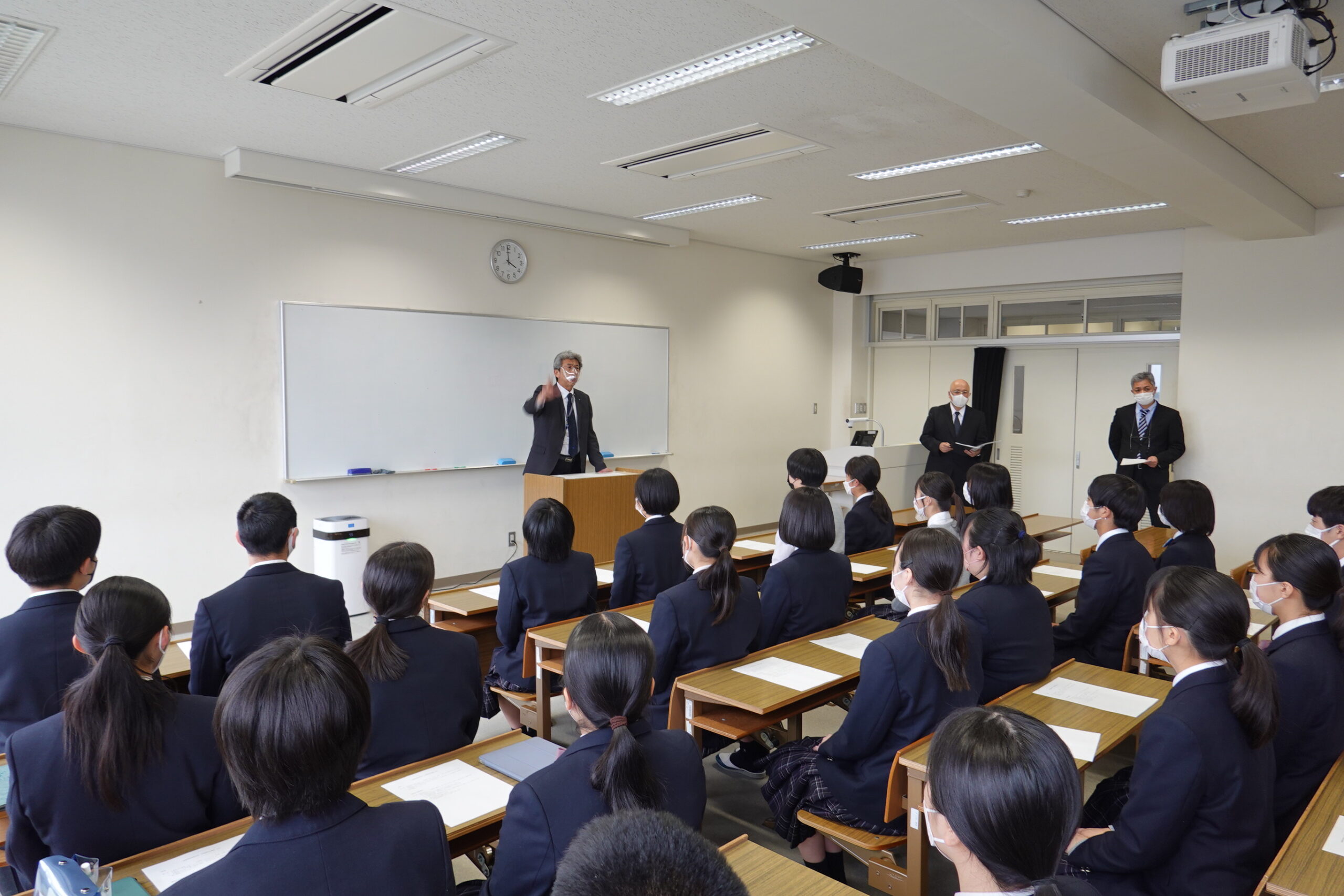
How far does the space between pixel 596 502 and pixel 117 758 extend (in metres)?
4.00

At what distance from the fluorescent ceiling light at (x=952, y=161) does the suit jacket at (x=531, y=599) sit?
353cm

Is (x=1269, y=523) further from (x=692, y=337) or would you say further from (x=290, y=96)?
(x=290, y=96)

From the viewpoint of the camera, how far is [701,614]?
2.90 m

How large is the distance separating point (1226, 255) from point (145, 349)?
8276 millimetres

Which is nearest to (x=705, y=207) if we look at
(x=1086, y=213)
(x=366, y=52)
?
(x=1086, y=213)

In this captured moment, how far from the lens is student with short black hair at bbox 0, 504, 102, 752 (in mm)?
2156

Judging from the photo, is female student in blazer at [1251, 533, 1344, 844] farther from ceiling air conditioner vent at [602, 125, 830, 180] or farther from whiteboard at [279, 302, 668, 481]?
whiteboard at [279, 302, 668, 481]

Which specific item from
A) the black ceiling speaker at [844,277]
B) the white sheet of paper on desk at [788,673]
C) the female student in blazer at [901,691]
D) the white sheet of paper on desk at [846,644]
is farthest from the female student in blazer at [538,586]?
the black ceiling speaker at [844,277]

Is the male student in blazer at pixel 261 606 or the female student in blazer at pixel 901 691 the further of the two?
the male student in blazer at pixel 261 606

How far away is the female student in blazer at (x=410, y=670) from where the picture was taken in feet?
7.06

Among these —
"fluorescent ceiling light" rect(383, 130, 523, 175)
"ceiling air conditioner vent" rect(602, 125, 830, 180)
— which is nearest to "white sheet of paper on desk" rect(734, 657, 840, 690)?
"ceiling air conditioner vent" rect(602, 125, 830, 180)

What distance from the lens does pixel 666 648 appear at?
283cm

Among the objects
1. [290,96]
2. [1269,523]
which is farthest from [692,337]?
[1269,523]

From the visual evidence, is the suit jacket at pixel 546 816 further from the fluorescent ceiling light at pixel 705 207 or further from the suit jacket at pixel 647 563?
the fluorescent ceiling light at pixel 705 207
